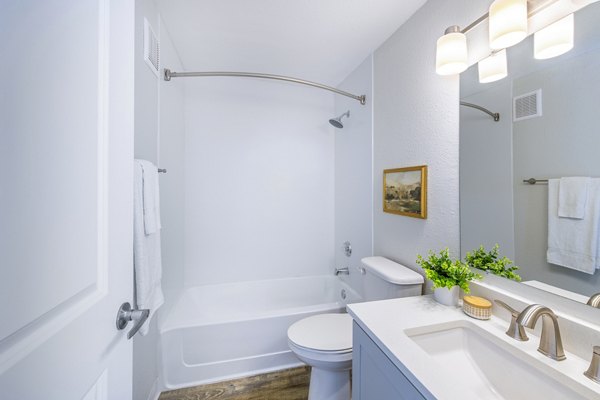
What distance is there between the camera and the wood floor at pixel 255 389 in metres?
1.53

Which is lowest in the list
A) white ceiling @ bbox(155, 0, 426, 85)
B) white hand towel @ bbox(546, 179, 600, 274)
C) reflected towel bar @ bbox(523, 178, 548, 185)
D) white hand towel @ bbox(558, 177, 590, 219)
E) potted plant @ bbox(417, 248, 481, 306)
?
potted plant @ bbox(417, 248, 481, 306)

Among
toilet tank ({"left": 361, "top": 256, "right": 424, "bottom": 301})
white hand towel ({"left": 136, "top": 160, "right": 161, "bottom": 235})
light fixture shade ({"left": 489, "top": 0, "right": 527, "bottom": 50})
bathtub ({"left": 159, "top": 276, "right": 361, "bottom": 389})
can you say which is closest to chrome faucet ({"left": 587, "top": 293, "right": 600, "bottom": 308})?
toilet tank ({"left": 361, "top": 256, "right": 424, "bottom": 301})

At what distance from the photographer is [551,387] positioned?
67 centimetres

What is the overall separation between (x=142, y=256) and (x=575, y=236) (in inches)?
66.3

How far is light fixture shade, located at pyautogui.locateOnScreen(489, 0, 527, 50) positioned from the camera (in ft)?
2.79

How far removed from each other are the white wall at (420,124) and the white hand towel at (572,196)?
0.36 meters

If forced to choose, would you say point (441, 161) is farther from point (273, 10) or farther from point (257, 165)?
point (257, 165)

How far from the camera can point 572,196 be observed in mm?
774

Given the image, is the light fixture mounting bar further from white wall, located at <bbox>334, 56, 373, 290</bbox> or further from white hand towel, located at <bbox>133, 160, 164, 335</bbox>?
white hand towel, located at <bbox>133, 160, 164, 335</bbox>

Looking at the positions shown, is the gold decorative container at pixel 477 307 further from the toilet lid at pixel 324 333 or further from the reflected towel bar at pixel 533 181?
the toilet lid at pixel 324 333

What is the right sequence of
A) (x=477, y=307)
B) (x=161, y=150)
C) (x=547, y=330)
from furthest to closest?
(x=161, y=150) < (x=477, y=307) < (x=547, y=330)

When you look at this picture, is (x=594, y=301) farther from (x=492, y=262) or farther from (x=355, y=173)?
(x=355, y=173)

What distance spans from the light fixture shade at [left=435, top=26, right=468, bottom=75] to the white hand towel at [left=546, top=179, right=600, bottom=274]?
0.62 metres

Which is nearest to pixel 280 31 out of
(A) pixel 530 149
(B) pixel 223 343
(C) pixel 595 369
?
(A) pixel 530 149
